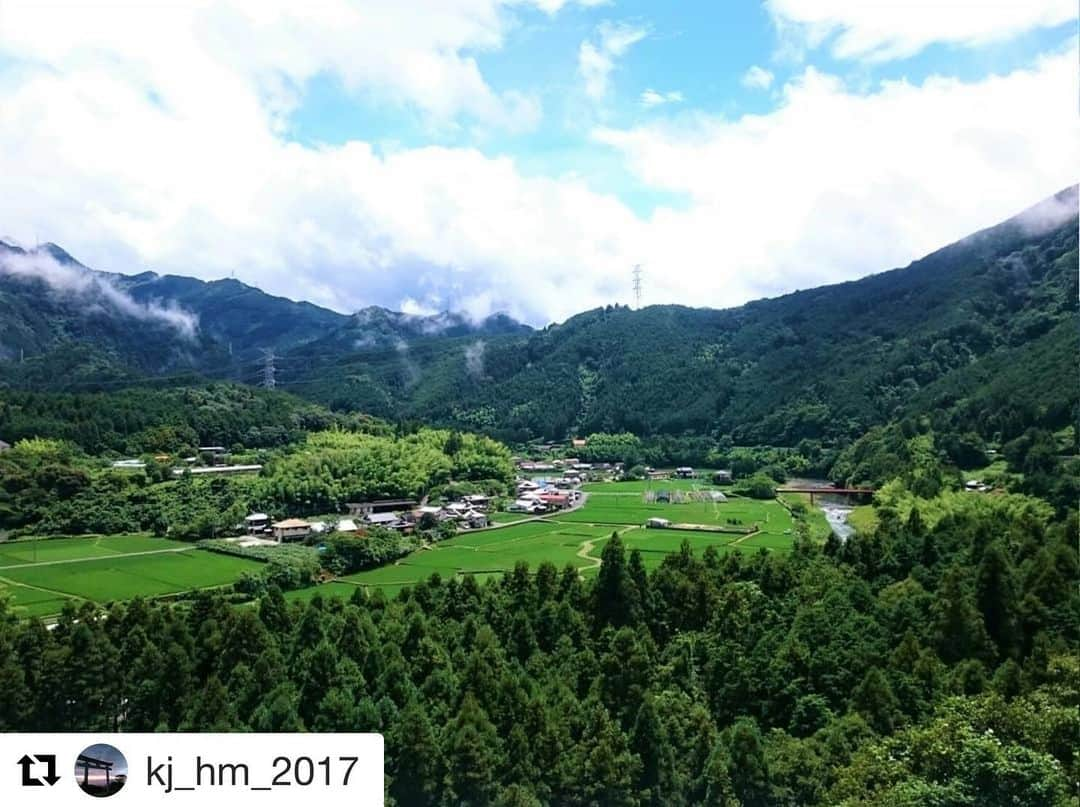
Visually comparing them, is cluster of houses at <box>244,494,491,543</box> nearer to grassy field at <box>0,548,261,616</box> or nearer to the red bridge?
grassy field at <box>0,548,261,616</box>

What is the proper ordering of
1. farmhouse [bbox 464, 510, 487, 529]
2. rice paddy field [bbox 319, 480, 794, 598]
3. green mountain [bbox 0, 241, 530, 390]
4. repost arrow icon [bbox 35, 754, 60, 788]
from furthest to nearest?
1. green mountain [bbox 0, 241, 530, 390]
2. farmhouse [bbox 464, 510, 487, 529]
3. rice paddy field [bbox 319, 480, 794, 598]
4. repost arrow icon [bbox 35, 754, 60, 788]

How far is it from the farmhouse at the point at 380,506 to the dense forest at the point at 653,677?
15.9m

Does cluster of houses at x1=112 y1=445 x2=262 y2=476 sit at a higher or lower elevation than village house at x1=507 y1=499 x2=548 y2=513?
higher

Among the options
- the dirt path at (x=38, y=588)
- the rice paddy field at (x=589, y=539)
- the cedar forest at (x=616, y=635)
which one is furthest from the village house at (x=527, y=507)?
the dirt path at (x=38, y=588)

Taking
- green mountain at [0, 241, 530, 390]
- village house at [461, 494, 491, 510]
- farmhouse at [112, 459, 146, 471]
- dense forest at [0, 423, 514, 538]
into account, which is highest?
green mountain at [0, 241, 530, 390]

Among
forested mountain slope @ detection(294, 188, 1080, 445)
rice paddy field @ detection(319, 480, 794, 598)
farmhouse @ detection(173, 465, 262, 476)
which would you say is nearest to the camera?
rice paddy field @ detection(319, 480, 794, 598)

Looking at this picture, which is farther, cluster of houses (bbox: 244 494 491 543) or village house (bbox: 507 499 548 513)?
village house (bbox: 507 499 548 513)

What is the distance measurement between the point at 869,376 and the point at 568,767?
52.4 metres

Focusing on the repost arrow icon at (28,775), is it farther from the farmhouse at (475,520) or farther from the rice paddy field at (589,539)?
the farmhouse at (475,520)

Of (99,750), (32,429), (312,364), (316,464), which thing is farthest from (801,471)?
(312,364)

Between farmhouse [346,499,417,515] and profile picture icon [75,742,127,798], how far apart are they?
2604 centimetres

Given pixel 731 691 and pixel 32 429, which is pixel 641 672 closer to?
pixel 731 691

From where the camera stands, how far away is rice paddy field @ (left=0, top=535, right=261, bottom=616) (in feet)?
63.8

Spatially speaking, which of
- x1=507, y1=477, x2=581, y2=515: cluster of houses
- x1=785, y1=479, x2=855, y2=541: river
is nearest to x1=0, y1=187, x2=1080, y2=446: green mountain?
x1=785, y1=479, x2=855, y2=541: river
